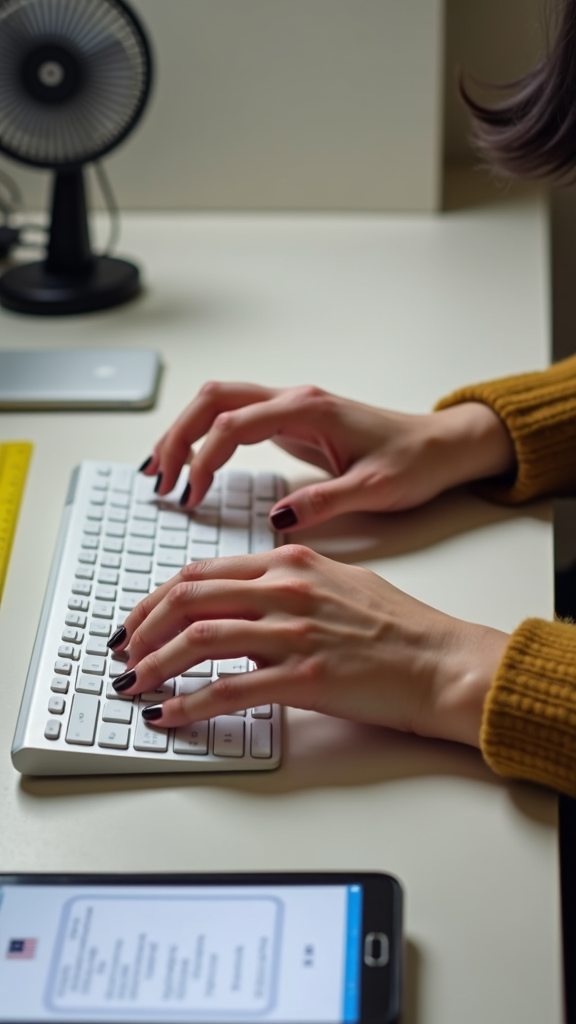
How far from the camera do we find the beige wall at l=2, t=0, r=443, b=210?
4.42 feet

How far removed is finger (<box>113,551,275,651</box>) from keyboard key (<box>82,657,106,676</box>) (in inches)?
0.6

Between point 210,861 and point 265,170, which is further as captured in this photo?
point 265,170

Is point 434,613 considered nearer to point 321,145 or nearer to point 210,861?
point 210,861

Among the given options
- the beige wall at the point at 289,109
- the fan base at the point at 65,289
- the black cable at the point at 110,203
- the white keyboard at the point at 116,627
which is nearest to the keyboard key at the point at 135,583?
the white keyboard at the point at 116,627

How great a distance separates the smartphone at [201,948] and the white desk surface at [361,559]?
1.2 inches

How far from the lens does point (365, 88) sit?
4.51 feet

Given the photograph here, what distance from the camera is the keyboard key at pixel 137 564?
80 cm

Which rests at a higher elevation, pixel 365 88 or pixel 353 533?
pixel 365 88

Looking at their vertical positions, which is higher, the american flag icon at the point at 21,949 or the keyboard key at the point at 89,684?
the keyboard key at the point at 89,684

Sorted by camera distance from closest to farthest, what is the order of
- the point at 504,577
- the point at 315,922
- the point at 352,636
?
the point at 315,922 → the point at 352,636 → the point at 504,577

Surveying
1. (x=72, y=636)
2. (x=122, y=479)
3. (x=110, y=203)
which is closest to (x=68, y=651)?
(x=72, y=636)

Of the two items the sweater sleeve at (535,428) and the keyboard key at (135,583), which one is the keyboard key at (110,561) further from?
the sweater sleeve at (535,428)

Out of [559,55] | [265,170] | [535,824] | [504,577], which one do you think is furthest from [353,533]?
[265,170]

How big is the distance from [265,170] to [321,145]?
8cm
